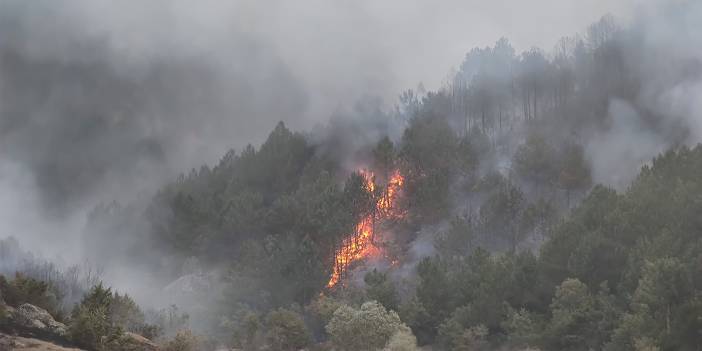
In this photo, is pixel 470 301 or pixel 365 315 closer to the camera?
pixel 365 315

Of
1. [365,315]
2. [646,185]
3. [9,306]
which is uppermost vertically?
[646,185]

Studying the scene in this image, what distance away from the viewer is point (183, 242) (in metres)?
168

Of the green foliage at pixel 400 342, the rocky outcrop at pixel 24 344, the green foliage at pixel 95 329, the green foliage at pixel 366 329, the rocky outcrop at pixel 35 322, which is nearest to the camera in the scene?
the rocky outcrop at pixel 24 344

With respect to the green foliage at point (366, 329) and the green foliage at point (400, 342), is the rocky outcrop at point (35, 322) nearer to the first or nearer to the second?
the green foliage at point (400, 342)

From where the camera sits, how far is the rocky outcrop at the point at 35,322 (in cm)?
3244

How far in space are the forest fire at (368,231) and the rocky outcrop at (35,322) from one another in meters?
109

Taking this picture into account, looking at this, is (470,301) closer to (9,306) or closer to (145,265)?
(9,306)

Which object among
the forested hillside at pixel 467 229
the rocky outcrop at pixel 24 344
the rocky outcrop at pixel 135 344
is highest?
the forested hillside at pixel 467 229

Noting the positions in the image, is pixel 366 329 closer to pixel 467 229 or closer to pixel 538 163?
pixel 467 229

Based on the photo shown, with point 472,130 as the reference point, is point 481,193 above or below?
below

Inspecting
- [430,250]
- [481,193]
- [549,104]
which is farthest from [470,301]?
[549,104]

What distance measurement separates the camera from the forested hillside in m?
74.5

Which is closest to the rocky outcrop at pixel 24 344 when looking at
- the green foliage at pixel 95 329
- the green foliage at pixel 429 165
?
the green foliage at pixel 95 329

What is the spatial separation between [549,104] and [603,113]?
71.4 feet
